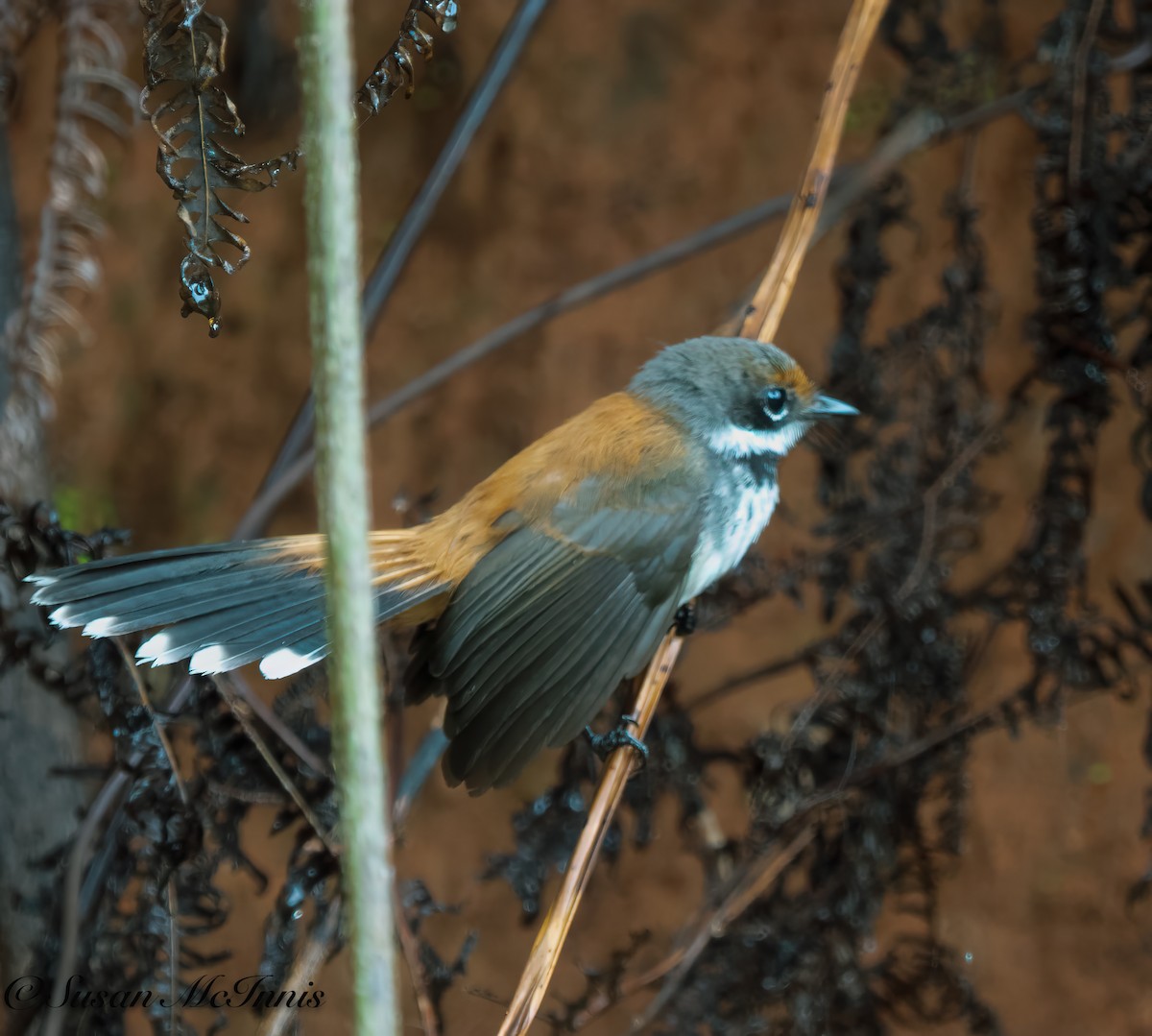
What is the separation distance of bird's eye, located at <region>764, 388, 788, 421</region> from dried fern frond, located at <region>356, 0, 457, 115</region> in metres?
1.49

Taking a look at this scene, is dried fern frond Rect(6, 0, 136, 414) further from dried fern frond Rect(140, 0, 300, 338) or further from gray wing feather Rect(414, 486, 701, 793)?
dried fern frond Rect(140, 0, 300, 338)

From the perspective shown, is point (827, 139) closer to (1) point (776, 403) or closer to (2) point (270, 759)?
(1) point (776, 403)

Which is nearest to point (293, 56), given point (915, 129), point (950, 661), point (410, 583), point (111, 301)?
point (111, 301)

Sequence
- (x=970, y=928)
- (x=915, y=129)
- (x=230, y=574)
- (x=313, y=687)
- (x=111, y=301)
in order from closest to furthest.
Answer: (x=230, y=574) → (x=313, y=687) → (x=915, y=129) → (x=970, y=928) → (x=111, y=301)

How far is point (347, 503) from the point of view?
2.63ft

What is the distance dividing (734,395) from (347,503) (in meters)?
2.14

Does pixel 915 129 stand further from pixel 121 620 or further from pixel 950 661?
pixel 121 620

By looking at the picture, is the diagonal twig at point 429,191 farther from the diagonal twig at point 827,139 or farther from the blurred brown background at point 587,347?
the blurred brown background at point 587,347

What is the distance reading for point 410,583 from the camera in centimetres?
256

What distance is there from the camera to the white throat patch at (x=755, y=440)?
286 cm

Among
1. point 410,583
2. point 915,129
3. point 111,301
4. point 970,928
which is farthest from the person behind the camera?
point 111,301

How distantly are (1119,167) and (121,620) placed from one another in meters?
2.42

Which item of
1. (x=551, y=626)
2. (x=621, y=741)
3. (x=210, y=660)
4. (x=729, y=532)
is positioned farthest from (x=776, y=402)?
(x=210, y=660)

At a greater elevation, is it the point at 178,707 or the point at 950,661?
the point at 178,707
